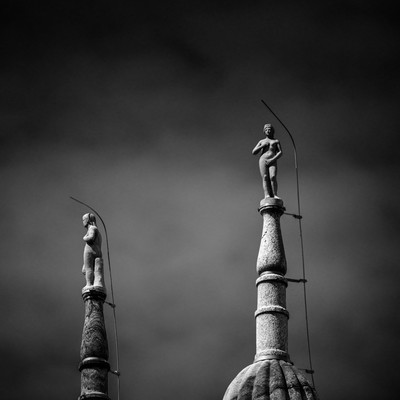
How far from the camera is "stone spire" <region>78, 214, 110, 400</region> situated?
29.3 metres

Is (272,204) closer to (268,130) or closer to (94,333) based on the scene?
(268,130)

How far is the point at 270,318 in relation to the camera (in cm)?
2653

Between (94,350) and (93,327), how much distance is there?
1.92ft

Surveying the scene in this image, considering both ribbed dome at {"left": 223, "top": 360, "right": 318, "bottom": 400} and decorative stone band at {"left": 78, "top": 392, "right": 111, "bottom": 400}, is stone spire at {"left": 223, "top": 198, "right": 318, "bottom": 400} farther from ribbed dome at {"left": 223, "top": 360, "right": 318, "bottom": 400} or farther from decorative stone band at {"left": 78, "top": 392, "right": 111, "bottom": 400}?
decorative stone band at {"left": 78, "top": 392, "right": 111, "bottom": 400}

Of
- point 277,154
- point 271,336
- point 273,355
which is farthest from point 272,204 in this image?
point 273,355

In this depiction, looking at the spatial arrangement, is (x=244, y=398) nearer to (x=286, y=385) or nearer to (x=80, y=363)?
(x=286, y=385)

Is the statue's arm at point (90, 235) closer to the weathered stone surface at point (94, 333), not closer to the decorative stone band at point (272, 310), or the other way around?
A: the weathered stone surface at point (94, 333)

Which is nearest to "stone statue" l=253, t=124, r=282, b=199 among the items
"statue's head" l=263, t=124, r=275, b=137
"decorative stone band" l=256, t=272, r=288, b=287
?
"statue's head" l=263, t=124, r=275, b=137

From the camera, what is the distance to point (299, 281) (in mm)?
27297

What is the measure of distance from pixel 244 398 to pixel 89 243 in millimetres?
7509

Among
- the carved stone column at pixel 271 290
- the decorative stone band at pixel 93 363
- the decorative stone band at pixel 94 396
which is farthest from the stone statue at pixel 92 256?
the carved stone column at pixel 271 290

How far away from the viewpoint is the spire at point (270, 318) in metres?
25.4

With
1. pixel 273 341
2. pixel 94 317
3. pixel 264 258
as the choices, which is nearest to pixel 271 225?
pixel 264 258

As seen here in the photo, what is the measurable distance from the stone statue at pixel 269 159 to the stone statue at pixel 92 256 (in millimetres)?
5055
